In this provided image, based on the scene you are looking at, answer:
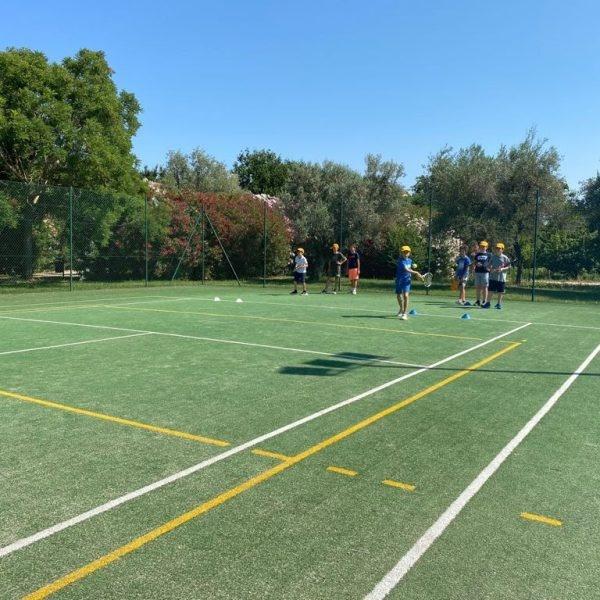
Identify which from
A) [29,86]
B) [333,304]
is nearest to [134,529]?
[333,304]

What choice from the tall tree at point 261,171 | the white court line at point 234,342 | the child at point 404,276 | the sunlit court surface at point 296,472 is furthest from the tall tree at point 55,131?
the tall tree at point 261,171

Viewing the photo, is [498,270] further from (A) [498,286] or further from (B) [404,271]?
(B) [404,271]

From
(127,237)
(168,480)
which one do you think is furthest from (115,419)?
(127,237)

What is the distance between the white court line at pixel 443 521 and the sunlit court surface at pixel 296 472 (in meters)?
0.02

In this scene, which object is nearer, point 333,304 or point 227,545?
point 227,545

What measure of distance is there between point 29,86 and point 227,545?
25.3 m

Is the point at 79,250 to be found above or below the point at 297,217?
below

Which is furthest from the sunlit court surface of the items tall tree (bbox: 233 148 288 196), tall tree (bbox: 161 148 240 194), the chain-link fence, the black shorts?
tall tree (bbox: 233 148 288 196)

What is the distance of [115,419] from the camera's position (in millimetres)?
5969

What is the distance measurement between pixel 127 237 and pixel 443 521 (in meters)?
24.8

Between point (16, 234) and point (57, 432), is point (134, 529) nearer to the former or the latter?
point (57, 432)

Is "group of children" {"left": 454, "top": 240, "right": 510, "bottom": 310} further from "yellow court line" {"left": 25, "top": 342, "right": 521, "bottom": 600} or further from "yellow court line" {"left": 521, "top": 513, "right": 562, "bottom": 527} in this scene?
"yellow court line" {"left": 521, "top": 513, "right": 562, "bottom": 527}

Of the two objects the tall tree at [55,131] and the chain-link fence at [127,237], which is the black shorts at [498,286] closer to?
the chain-link fence at [127,237]

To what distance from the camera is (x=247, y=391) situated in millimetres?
7156
